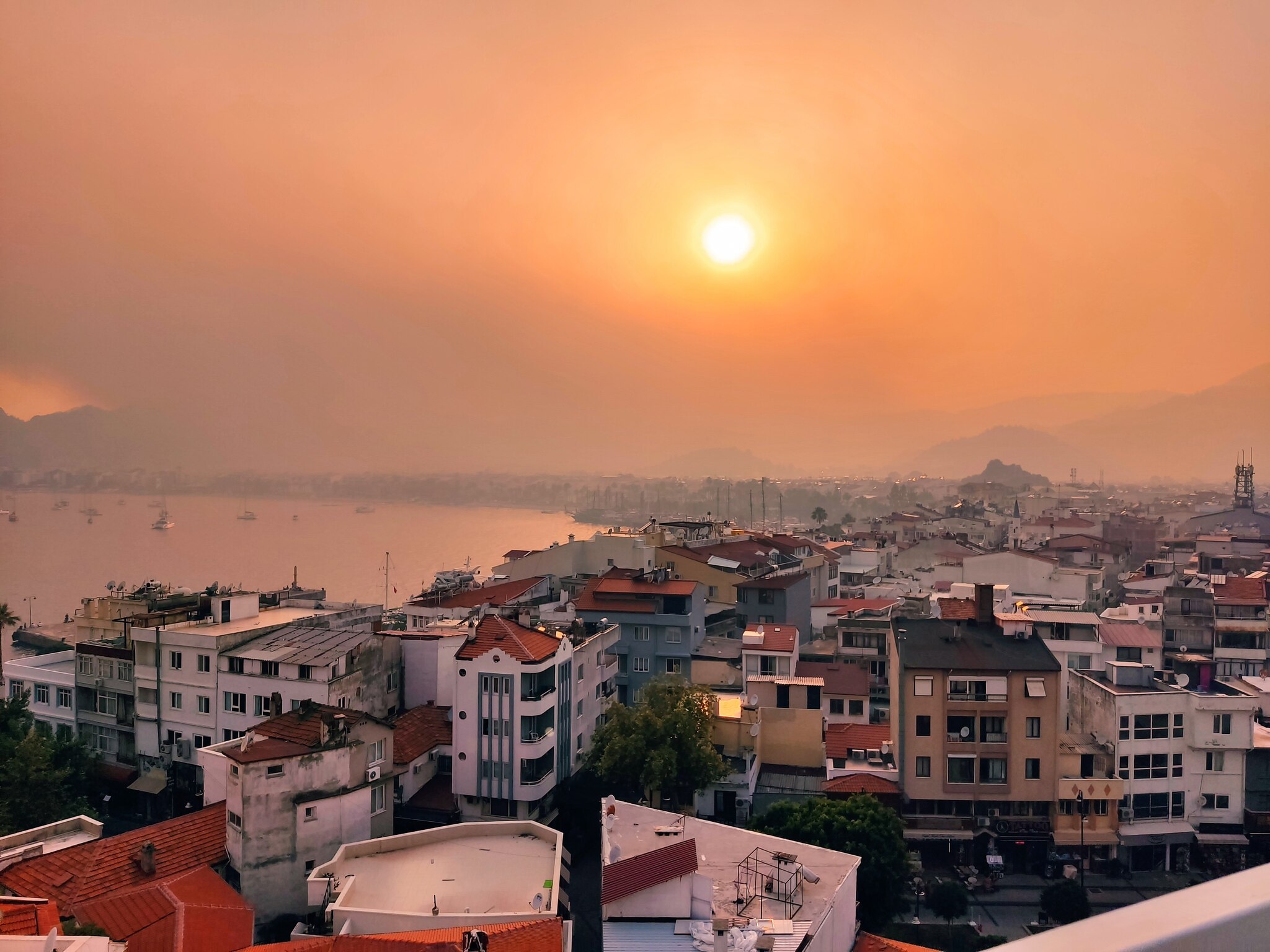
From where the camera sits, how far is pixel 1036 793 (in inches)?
215

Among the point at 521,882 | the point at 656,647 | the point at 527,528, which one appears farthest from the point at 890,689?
the point at 527,528

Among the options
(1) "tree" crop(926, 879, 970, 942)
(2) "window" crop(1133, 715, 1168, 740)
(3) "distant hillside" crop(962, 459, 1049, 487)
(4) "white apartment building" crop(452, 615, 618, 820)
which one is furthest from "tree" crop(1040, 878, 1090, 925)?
(3) "distant hillside" crop(962, 459, 1049, 487)

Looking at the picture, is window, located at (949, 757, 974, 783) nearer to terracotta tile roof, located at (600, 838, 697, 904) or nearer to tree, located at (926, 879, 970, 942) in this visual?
tree, located at (926, 879, 970, 942)

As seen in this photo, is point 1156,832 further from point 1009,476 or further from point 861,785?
point 1009,476

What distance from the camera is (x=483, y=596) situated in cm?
895

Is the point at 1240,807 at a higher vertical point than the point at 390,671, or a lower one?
lower

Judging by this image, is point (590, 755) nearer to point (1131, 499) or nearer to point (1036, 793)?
point (1036, 793)

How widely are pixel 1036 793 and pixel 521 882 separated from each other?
344 centimetres

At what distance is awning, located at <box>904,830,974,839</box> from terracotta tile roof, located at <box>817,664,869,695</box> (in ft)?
4.82

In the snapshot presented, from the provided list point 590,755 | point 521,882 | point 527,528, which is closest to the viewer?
point 521,882

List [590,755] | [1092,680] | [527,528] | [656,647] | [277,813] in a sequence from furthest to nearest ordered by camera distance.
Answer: [527,528], [656,647], [1092,680], [590,755], [277,813]

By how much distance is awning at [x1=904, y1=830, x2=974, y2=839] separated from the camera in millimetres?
5324

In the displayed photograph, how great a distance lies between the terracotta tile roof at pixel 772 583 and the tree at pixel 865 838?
4.70 m

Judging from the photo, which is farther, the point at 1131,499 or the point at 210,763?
the point at 1131,499
